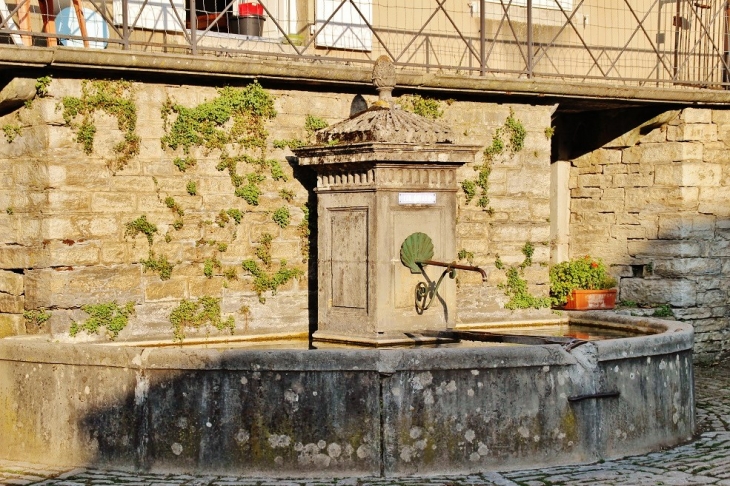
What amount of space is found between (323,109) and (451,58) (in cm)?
240

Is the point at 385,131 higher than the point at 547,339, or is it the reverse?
the point at 385,131

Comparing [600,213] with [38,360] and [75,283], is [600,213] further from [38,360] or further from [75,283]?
[38,360]

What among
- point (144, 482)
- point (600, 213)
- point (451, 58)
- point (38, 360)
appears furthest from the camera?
point (600, 213)

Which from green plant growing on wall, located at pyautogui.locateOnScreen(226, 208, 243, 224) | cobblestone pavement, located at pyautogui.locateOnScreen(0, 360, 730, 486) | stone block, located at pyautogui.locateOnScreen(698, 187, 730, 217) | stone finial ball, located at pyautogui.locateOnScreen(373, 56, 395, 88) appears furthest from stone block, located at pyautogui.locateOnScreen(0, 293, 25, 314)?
stone block, located at pyautogui.locateOnScreen(698, 187, 730, 217)

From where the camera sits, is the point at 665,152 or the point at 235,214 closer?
the point at 235,214

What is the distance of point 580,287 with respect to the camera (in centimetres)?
1301

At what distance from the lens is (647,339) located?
27.9ft

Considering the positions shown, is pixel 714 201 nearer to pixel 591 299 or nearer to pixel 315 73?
pixel 591 299

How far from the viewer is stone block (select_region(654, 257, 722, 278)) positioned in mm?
13094

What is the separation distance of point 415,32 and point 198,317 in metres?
3.92

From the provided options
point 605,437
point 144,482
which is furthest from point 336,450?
point 605,437

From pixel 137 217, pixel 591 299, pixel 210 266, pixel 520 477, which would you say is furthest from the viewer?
pixel 591 299

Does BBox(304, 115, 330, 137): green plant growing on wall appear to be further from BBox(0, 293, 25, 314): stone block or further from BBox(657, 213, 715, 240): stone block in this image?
BBox(657, 213, 715, 240): stone block

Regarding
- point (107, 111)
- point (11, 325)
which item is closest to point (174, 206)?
point (107, 111)
